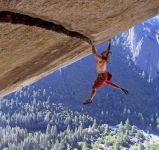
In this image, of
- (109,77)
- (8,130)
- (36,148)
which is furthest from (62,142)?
(109,77)

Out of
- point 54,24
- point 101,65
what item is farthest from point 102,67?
point 54,24

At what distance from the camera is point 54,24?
584 centimetres

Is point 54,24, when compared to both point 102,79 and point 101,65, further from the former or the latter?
point 102,79

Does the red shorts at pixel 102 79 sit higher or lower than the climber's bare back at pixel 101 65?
lower

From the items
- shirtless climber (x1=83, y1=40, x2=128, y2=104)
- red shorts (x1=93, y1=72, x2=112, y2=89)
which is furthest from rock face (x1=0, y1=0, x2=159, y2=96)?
red shorts (x1=93, y1=72, x2=112, y2=89)

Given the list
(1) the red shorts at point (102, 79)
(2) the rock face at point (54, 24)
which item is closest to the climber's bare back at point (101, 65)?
(1) the red shorts at point (102, 79)

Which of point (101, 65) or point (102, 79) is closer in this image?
point (101, 65)

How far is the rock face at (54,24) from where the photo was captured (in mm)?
4938

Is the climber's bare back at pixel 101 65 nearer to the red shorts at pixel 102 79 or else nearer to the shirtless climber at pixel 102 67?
the shirtless climber at pixel 102 67

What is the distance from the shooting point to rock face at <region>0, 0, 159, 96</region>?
16.2 feet

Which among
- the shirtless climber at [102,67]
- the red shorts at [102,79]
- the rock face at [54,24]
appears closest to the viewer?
the rock face at [54,24]

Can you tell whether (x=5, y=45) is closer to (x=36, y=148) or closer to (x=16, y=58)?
(x=16, y=58)

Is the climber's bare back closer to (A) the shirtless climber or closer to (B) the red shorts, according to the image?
(A) the shirtless climber

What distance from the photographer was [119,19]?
667 centimetres
